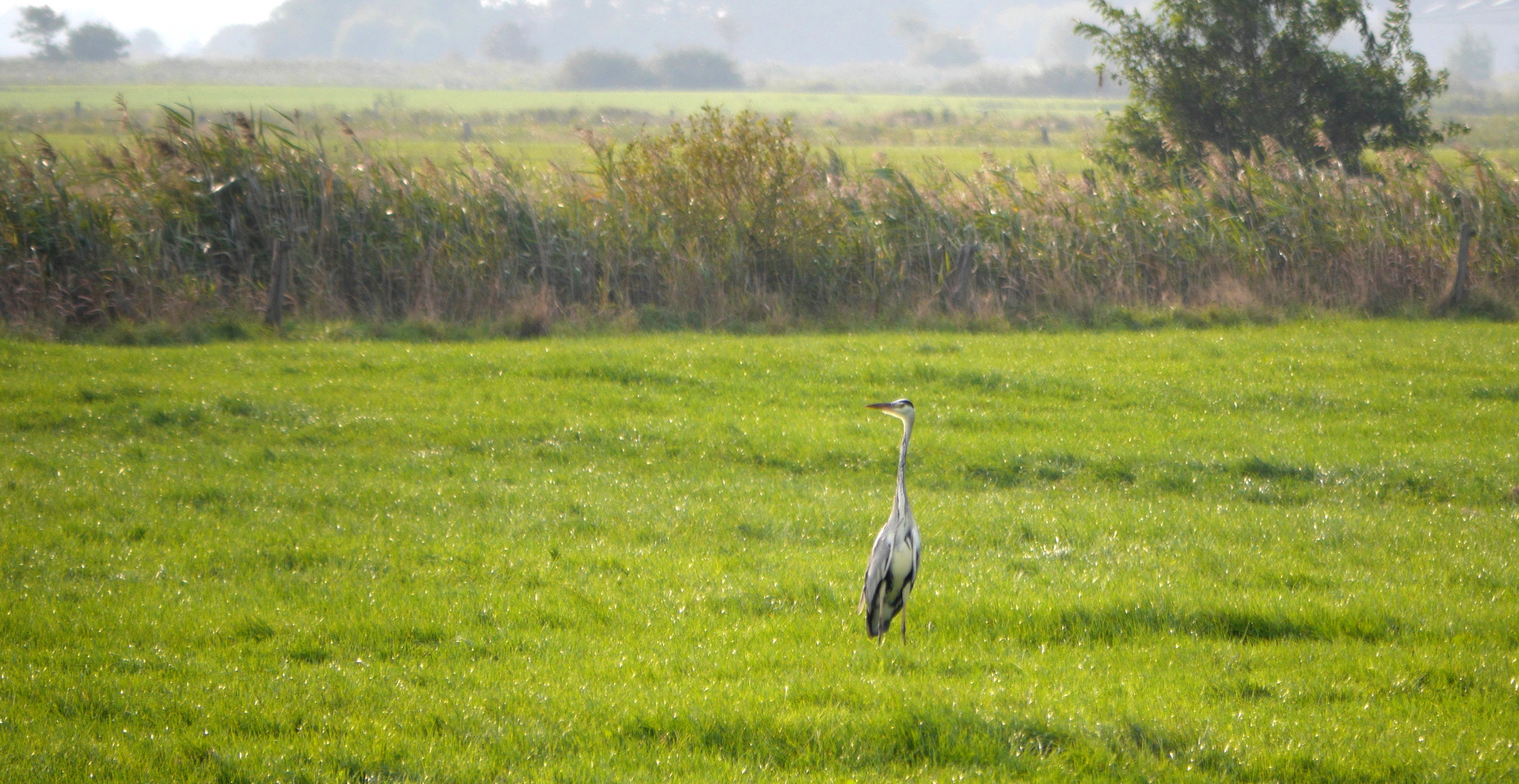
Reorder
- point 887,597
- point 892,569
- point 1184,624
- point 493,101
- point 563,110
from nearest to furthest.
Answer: point 892,569, point 887,597, point 1184,624, point 563,110, point 493,101

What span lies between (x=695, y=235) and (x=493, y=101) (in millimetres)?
72332

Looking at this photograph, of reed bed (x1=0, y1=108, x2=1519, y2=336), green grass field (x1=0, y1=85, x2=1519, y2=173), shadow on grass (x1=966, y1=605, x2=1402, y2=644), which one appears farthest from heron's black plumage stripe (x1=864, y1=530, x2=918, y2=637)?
green grass field (x1=0, y1=85, x2=1519, y2=173)

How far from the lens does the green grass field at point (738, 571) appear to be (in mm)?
4652

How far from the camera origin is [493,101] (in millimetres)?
84688

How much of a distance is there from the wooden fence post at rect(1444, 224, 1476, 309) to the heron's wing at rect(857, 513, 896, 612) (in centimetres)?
1712

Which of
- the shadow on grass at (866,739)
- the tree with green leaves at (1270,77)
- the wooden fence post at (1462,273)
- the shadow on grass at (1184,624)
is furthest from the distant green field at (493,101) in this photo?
the shadow on grass at (866,739)

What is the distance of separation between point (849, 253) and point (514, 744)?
15329 millimetres

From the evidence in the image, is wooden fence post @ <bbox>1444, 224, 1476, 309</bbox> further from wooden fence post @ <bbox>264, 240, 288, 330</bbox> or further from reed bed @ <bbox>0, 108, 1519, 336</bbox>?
wooden fence post @ <bbox>264, 240, 288, 330</bbox>

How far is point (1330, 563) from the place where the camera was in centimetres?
729

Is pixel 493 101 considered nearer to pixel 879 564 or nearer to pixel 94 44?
pixel 94 44

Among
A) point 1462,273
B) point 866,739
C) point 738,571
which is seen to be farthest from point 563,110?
point 866,739

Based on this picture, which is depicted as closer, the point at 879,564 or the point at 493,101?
the point at 879,564

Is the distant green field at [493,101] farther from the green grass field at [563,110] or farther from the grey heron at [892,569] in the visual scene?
the grey heron at [892,569]

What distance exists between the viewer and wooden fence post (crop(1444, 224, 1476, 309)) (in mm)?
17938
